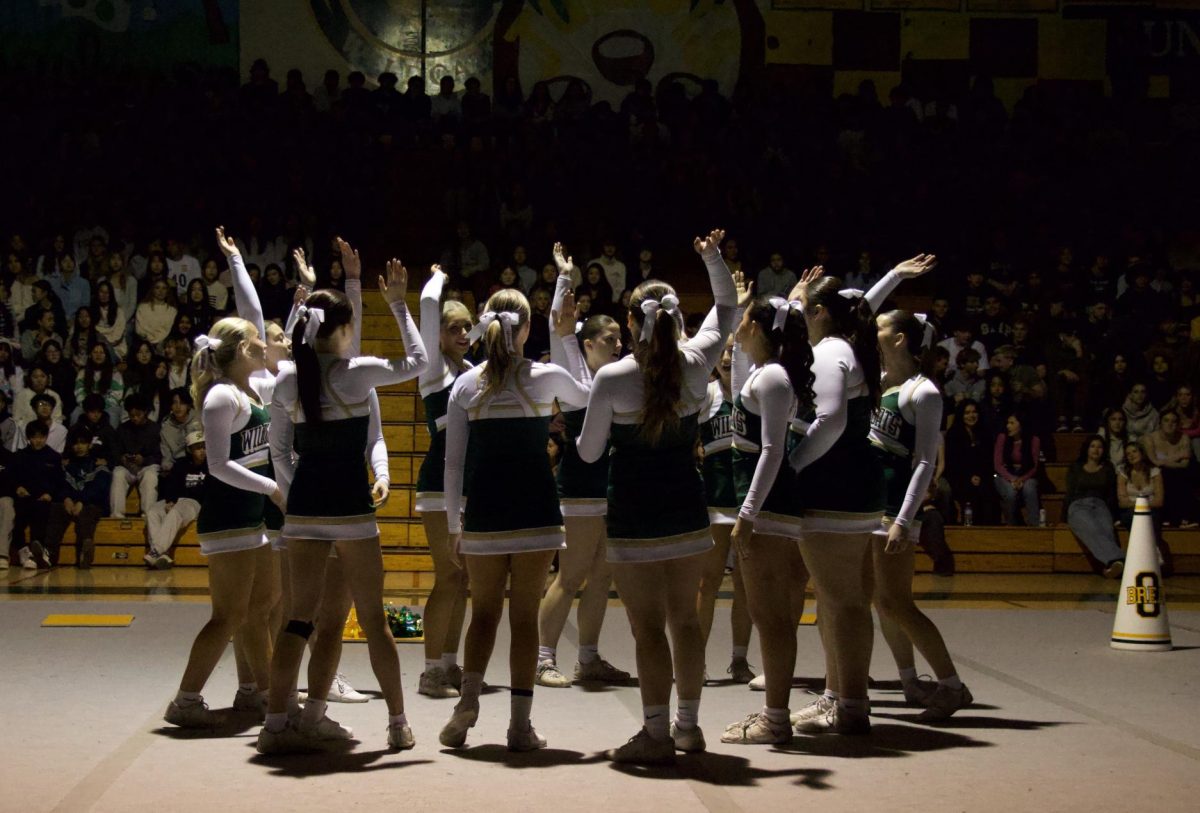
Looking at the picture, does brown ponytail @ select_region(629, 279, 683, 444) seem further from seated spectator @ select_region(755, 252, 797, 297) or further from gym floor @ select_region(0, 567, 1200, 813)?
seated spectator @ select_region(755, 252, 797, 297)

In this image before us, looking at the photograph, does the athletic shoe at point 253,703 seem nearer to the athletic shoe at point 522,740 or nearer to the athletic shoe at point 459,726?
the athletic shoe at point 459,726

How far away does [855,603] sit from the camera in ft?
17.8

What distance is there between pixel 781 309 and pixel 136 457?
26.6ft

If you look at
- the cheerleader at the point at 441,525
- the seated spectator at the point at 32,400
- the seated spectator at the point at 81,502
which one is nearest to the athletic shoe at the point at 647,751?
the cheerleader at the point at 441,525

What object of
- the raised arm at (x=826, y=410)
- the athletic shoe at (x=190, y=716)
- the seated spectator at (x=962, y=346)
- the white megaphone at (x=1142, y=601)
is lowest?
the athletic shoe at (x=190, y=716)

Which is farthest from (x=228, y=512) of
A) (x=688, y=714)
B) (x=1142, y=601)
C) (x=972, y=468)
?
(x=972, y=468)

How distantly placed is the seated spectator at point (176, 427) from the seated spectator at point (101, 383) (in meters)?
0.76

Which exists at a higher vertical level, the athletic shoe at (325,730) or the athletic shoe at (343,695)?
the athletic shoe at (325,730)

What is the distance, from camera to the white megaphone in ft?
25.1

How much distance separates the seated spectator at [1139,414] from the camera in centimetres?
1317

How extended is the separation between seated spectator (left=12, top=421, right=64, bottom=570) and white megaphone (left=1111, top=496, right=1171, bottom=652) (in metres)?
7.81

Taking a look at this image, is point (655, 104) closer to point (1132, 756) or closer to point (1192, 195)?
point (1192, 195)

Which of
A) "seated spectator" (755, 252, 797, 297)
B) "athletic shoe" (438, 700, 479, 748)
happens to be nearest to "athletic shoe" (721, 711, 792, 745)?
"athletic shoe" (438, 700, 479, 748)

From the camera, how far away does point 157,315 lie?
1425 centimetres
